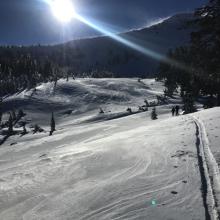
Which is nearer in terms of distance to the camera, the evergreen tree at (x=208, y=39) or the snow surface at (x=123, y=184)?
the snow surface at (x=123, y=184)

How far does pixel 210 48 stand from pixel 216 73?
254 centimetres

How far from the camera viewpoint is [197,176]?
12508 millimetres

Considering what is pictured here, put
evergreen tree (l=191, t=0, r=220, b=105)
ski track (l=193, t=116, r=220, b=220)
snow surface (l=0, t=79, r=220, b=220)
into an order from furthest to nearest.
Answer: evergreen tree (l=191, t=0, r=220, b=105) < snow surface (l=0, t=79, r=220, b=220) < ski track (l=193, t=116, r=220, b=220)

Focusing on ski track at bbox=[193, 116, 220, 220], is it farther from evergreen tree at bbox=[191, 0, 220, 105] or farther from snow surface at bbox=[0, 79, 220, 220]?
evergreen tree at bbox=[191, 0, 220, 105]

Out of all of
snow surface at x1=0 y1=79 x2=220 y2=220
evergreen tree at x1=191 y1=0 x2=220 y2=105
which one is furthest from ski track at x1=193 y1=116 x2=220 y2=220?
evergreen tree at x1=191 y1=0 x2=220 y2=105

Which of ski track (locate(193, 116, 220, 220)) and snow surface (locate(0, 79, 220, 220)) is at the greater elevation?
ski track (locate(193, 116, 220, 220))

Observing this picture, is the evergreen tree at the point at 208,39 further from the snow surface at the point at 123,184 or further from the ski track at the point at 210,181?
the ski track at the point at 210,181

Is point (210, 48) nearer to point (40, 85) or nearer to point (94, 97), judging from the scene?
point (94, 97)

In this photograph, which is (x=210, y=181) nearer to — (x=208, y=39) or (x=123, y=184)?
(x=123, y=184)

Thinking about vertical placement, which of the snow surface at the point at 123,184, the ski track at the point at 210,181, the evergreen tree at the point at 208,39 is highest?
the evergreen tree at the point at 208,39

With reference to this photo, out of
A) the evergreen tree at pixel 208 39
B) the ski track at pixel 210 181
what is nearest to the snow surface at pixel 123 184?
the ski track at pixel 210 181

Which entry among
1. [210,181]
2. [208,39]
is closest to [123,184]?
[210,181]

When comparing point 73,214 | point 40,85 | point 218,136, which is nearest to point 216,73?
point 218,136

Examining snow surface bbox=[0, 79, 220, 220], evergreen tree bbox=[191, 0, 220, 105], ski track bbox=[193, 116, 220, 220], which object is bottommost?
snow surface bbox=[0, 79, 220, 220]
